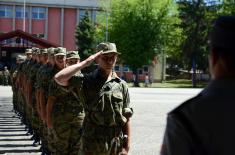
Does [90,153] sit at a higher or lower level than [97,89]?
lower

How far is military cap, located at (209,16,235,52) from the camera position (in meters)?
2.07

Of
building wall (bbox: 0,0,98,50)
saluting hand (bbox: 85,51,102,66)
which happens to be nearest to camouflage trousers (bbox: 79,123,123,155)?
saluting hand (bbox: 85,51,102,66)

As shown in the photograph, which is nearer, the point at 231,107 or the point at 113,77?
the point at 231,107

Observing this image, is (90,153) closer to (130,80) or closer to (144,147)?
(144,147)

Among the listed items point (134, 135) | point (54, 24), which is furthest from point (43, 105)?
point (54, 24)

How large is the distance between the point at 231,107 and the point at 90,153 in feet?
9.77

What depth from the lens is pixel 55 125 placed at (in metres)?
6.81

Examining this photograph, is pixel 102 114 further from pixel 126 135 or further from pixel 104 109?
pixel 126 135

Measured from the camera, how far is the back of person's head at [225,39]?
206 centimetres

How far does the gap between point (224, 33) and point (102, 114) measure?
110 inches

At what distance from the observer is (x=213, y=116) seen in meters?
2.04

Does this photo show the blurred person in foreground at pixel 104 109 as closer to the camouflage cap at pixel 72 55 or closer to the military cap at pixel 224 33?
the camouflage cap at pixel 72 55

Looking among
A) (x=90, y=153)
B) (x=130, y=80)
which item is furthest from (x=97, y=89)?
(x=130, y=80)

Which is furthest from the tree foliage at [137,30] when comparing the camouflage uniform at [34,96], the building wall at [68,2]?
the camouflage uniform at [34,96]
